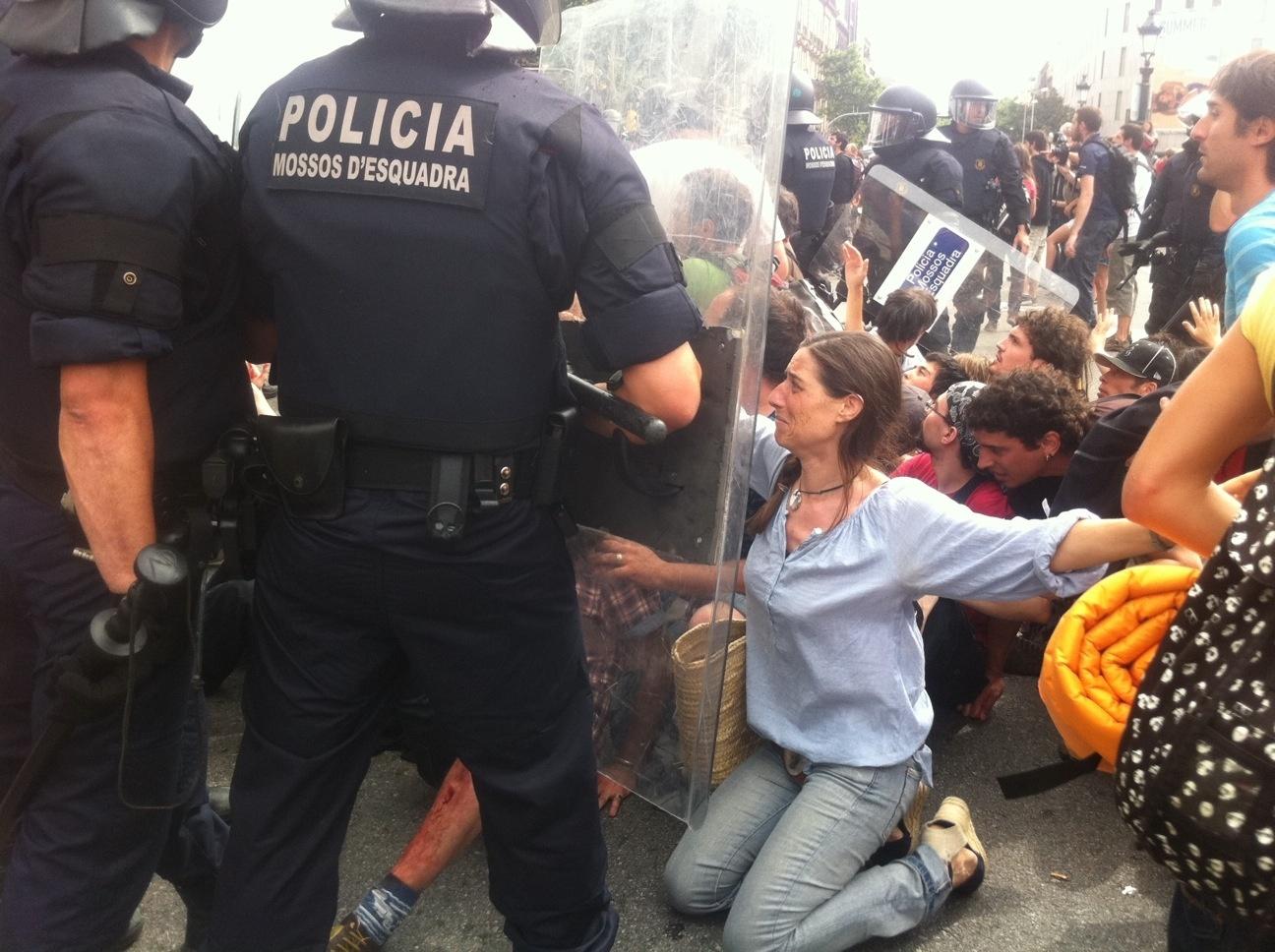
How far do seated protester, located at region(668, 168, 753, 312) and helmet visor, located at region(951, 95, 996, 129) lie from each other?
6.18m

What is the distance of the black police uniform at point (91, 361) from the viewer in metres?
1.71

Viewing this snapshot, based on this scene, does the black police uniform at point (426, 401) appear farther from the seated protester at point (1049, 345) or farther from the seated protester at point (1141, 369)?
the seated protester at point (1049, 345)

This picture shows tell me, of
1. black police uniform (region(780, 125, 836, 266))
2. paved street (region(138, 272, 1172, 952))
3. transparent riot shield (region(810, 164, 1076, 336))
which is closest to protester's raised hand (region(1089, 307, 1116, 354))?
black police uniform (region(780, 125, 836, 266))

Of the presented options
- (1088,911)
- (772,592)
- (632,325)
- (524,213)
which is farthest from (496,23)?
(1088,911)

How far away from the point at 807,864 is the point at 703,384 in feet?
3.38

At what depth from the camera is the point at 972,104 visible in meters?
7.96

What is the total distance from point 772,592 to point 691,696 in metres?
0.32

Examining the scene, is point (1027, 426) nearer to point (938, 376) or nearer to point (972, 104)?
point (938, 376)

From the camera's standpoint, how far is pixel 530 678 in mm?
1960

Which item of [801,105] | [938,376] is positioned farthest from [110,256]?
[801,105]

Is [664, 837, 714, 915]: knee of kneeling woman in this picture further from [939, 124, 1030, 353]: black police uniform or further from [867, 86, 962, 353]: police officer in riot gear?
[939, 124, 1030, 353]: black police uniform

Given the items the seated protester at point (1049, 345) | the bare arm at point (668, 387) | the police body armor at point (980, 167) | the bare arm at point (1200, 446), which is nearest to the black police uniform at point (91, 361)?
the bare arm at point (668, 387)

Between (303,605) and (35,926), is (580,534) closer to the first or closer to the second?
(303,605)

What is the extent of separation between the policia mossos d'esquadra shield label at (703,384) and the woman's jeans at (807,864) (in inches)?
6.0
